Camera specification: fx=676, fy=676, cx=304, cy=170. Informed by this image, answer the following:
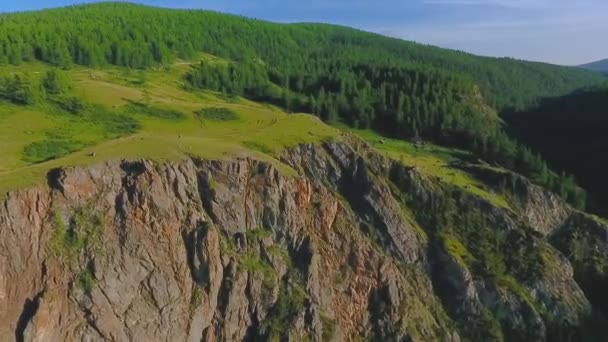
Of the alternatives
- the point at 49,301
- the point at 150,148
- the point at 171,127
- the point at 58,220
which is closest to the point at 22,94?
the point at 171,127

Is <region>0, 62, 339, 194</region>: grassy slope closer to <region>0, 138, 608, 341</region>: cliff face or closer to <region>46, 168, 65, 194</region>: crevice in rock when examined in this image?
<region>46, 168, 65, 194</region>: crevice in rock

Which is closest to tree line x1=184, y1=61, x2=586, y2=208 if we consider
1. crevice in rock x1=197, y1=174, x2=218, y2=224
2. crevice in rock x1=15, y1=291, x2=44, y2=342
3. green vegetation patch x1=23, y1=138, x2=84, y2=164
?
crevice in rock x1=197, y1=174, x2=218, y2=224

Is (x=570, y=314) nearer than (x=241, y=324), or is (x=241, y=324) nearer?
(x=241, y=324)

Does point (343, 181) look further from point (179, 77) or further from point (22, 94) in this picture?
point (179, 77)

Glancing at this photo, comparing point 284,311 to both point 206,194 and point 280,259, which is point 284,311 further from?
point 206,194

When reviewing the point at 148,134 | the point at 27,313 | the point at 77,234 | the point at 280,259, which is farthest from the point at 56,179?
the point at 280,259

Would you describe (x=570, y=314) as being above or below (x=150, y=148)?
below
